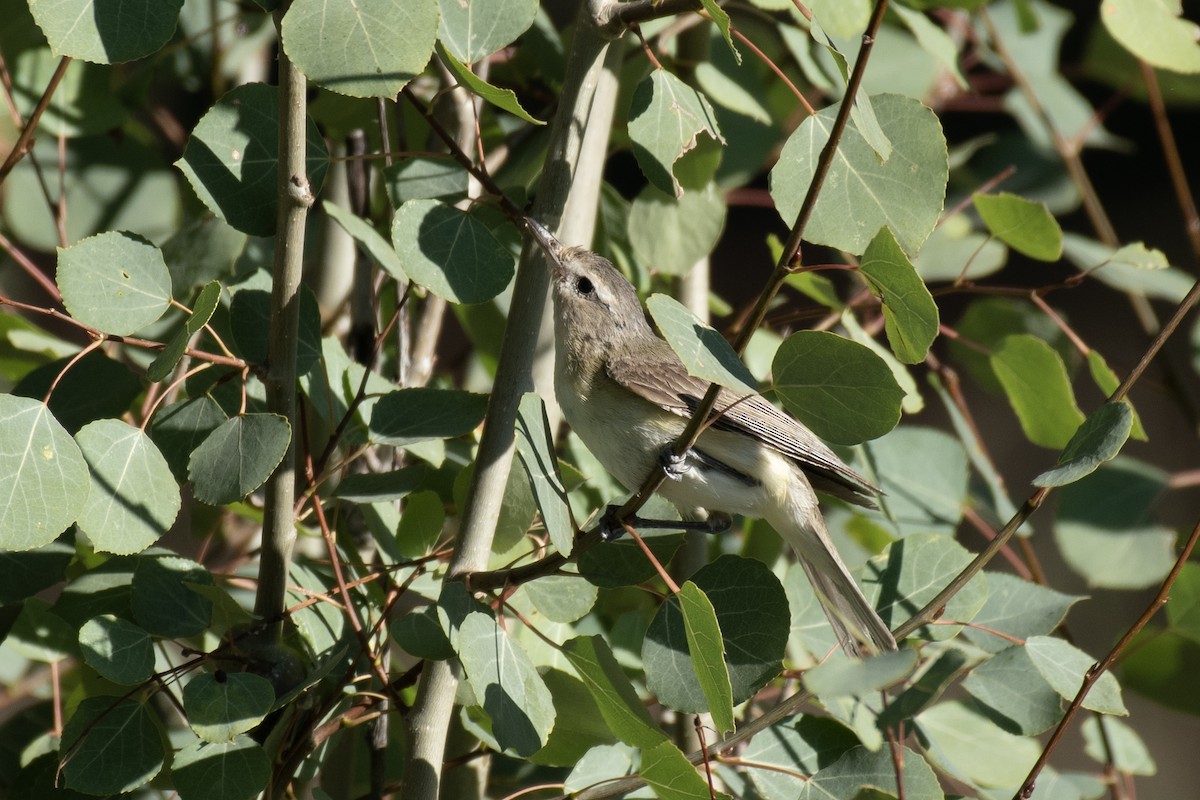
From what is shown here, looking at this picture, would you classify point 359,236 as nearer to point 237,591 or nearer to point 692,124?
point 692,124

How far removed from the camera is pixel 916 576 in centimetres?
186

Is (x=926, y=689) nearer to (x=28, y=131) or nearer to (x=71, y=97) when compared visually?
(x=28, y=131)

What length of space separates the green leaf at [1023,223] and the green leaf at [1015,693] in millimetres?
757

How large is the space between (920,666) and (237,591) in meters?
1.26

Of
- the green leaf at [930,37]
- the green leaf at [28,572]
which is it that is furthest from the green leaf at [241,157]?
the green leaf at [930,37]

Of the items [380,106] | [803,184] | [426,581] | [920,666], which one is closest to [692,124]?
[803,184]

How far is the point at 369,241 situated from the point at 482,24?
375 mm

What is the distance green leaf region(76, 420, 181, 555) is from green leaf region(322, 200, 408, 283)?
1.48 ft

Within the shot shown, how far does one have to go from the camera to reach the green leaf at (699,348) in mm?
1329

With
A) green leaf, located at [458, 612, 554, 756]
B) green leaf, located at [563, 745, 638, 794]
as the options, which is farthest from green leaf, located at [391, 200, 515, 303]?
green leaf, located at [563, 745, 638, 794]

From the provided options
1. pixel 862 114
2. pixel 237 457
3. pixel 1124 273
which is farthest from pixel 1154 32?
pixel 237 457

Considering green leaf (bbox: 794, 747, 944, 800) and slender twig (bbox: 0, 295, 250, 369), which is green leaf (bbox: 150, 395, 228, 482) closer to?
slender twig (bbox: 0, 295, 250, 369)

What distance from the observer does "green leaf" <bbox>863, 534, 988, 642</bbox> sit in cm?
184

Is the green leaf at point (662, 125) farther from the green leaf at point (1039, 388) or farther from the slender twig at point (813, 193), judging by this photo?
the green leaf at point (1039, 388)
